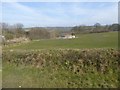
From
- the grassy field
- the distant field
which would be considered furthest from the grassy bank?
the distant field

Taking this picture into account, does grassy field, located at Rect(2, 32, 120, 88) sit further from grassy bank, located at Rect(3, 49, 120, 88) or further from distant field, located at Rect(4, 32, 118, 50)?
distant field, located at Rect(4, 32, 118, 50)

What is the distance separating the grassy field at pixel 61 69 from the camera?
564cm

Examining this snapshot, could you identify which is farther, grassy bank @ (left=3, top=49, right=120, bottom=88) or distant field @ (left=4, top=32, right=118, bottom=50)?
distant field @ (left=4, top=32, right=118, bottom=50)

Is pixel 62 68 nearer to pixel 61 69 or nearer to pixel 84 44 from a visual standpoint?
pixel 61 69

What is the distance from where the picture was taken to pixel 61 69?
6.65 m

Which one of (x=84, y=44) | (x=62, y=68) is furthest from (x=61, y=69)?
(x=84, y=44)

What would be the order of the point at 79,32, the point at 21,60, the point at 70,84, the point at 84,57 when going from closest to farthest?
the point at 70,84 → the point at 84,57 → the point at 21,60 → the point at 79,32

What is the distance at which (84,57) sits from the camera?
7062mm

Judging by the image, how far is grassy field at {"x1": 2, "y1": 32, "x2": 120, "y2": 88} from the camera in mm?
5641

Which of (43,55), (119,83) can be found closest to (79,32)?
(43,55)

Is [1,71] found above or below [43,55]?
below

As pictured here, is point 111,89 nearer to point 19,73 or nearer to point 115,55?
point 115,55

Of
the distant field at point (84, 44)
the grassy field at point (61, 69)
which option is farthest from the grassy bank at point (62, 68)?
the distant field at point (84, 44)

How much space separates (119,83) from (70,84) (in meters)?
1.45
